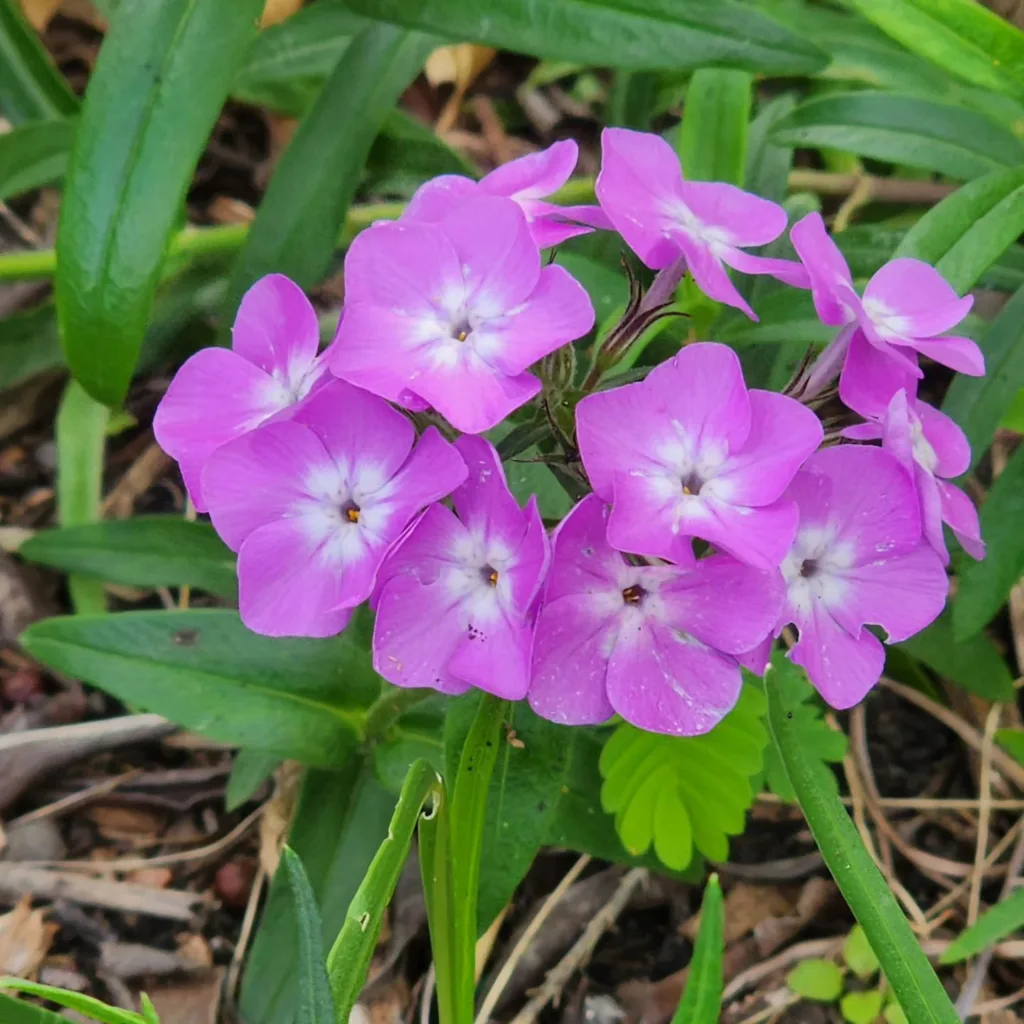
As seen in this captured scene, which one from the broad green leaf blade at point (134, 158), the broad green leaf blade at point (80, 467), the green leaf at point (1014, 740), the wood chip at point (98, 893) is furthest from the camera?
the broad green leaf blade at point (80, 467)

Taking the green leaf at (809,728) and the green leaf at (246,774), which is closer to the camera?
the green leaf at (809,728)

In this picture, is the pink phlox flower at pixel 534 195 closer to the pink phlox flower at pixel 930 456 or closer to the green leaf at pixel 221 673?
the pink phlox flower at pixel 930 456

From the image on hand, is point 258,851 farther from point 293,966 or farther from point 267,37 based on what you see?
point 267,37

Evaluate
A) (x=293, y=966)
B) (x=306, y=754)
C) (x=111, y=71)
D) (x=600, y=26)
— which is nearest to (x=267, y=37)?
(x=111, y=71)

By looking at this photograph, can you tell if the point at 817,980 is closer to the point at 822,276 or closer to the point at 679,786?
the point at 679,786

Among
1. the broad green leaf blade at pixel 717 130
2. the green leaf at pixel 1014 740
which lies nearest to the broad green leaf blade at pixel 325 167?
the broad green leaf blade at pixel 717 130
